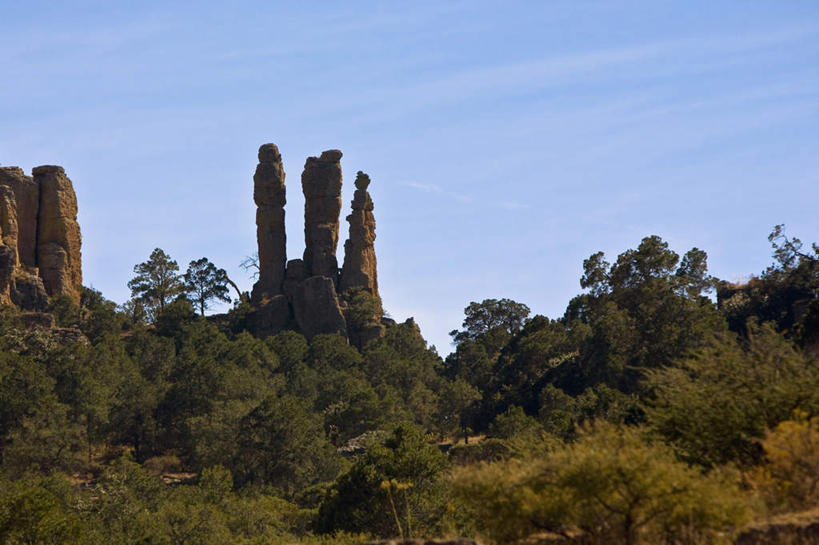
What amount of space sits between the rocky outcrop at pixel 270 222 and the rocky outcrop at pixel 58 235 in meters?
15.3

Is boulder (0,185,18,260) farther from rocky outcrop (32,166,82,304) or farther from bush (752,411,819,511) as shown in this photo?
bush (752,411,819,511)

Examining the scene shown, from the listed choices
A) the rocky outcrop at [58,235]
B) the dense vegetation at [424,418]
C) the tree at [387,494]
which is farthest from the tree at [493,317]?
the tree at [387,494]

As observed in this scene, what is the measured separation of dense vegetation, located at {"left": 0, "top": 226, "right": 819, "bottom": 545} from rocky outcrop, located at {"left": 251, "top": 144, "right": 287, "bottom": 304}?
362cm

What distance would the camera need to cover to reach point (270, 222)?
93562mm

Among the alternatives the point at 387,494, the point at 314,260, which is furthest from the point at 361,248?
the point at 387,494

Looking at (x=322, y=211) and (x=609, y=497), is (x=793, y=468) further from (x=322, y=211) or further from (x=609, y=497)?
(x=322, y=211)

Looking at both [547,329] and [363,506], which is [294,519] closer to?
[363,506]

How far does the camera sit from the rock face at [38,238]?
77.6 m

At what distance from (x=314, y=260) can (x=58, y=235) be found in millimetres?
21054

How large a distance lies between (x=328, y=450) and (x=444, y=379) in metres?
19.7

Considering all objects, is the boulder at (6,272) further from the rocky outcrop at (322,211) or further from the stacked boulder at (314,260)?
the rocky outcrop at (322,211)

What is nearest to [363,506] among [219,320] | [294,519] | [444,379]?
[294,519]

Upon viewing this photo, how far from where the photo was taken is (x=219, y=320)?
3511 inches

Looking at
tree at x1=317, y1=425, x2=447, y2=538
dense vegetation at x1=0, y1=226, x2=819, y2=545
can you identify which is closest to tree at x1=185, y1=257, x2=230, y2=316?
dense vegetation at x1=0, y1=226, x2=819, y2=545
